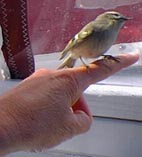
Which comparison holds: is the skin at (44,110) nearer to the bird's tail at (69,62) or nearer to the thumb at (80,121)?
the thumb at (80,121)

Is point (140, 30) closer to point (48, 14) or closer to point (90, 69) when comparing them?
point (48, 14)

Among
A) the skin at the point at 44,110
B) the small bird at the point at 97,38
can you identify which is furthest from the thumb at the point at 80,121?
the small bird at the point at 97,38

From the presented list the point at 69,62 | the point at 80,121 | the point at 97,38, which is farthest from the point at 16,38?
the point at 80,121

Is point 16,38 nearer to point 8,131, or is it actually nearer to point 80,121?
point 80,121

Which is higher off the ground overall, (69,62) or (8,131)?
(8,131)

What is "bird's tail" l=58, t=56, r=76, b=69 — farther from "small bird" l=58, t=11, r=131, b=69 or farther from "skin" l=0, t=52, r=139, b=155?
"skin" l=0, t=52, r=139, b=155

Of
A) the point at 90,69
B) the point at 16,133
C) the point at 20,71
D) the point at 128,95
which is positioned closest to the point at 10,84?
the point at 20,71

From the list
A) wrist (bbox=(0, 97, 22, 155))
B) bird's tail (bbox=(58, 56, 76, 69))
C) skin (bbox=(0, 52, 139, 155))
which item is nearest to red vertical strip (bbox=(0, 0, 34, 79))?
bird's tail (bbox=(58, 56, 76, 69))
